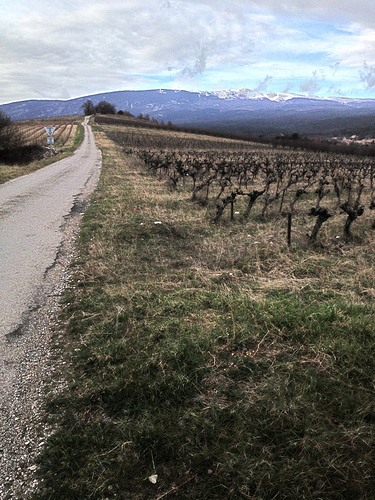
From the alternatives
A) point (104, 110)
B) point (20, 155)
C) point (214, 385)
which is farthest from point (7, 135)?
point (104, 110)

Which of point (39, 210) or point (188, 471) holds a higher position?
point (39, 210)

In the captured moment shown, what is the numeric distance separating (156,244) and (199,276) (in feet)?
7.23

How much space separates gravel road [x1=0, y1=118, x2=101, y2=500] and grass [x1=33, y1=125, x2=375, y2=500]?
0.18 metres

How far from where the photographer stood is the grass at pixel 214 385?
2242mm

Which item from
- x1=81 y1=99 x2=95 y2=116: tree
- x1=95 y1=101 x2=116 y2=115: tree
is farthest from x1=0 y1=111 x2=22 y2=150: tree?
x1=81 y1=99 x2=95 y2=116: tree

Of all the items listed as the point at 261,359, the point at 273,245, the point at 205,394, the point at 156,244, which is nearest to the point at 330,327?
the point at 261,359

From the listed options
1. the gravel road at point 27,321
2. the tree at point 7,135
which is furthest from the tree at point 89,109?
the gravel road at point 27,321

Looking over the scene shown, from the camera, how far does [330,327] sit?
3.88 metres

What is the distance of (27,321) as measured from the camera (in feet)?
13.4

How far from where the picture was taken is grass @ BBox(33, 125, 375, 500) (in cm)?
224

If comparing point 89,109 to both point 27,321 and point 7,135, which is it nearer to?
point 7,135

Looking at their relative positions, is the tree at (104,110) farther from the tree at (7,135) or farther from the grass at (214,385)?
the grass at (214,385)

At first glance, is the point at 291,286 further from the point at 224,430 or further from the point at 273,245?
the point at 224,430

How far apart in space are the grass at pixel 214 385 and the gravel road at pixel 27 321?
183mm
